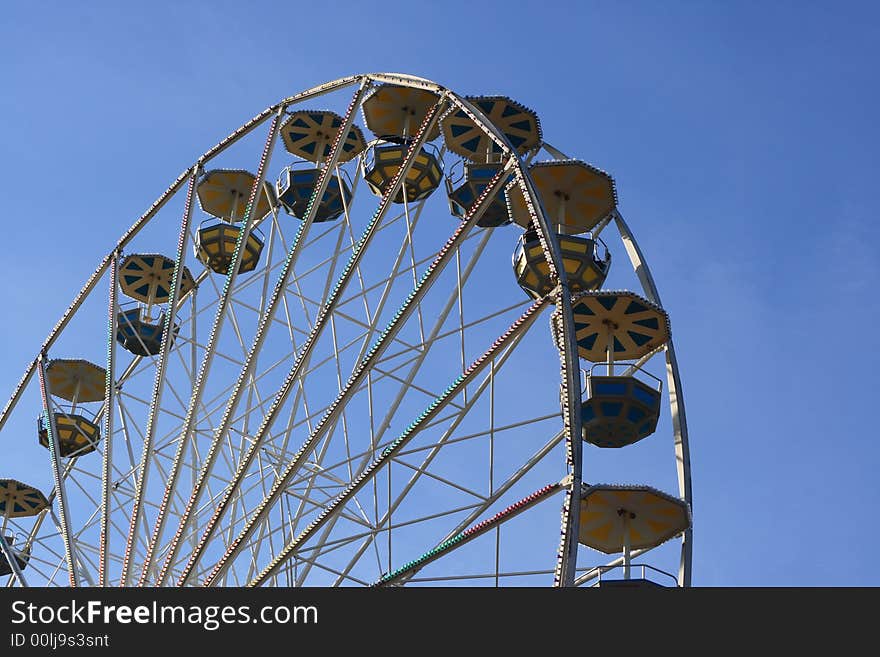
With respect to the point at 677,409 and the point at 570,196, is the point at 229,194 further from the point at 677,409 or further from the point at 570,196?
the point at 677,409

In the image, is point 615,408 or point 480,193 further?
point 480,193

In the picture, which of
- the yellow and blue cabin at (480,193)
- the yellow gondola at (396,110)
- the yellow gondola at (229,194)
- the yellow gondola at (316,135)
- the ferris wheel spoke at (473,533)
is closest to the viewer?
the ferris wheel spoke at (473,533)

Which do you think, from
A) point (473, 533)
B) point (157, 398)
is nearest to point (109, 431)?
point (157, 398)

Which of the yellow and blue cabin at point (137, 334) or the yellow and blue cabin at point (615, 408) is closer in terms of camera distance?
the yellow and blue cabin at point (615, 408)

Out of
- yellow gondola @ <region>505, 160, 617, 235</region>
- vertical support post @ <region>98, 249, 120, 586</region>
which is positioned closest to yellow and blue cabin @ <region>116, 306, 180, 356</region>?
vertical support post @ <region>98, 249, 120, 586</region>

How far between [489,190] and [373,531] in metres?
4.88

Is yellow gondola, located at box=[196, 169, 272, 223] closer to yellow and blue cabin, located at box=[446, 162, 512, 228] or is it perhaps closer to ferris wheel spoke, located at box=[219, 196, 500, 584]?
yellow and blue cabin, located at box=[446, 162, 512, 228]

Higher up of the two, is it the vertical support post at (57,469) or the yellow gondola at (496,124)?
the yellow gondola at (496,124)

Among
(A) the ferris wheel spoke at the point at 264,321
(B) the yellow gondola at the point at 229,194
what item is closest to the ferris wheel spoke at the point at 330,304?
(A) the ferris wheel spoke at the point at 264,321

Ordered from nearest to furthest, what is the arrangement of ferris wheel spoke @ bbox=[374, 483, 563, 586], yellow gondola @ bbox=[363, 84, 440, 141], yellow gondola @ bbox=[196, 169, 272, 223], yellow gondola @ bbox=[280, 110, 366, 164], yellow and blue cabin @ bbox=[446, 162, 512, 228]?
ferris wheel spoke @ bbox=[374, 483, 563, 586]
yellow and blue cabin @ bbox=[446, 162, 512, 228]
yellow gondola @ bbox=[363, 84, 440, 141]
yellow gondola @ bbox=[280, 110, 366, 164]
yellow gondola @ bbox=[196, 169, 272, 223]

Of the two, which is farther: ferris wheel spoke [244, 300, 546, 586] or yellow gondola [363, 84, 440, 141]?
yellow gondola [363, 84, 440, 141]

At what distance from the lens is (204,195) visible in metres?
26.4

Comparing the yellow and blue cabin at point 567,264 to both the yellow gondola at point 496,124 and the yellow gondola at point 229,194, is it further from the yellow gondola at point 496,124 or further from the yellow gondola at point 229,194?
the yellow gondola at point 229,194
